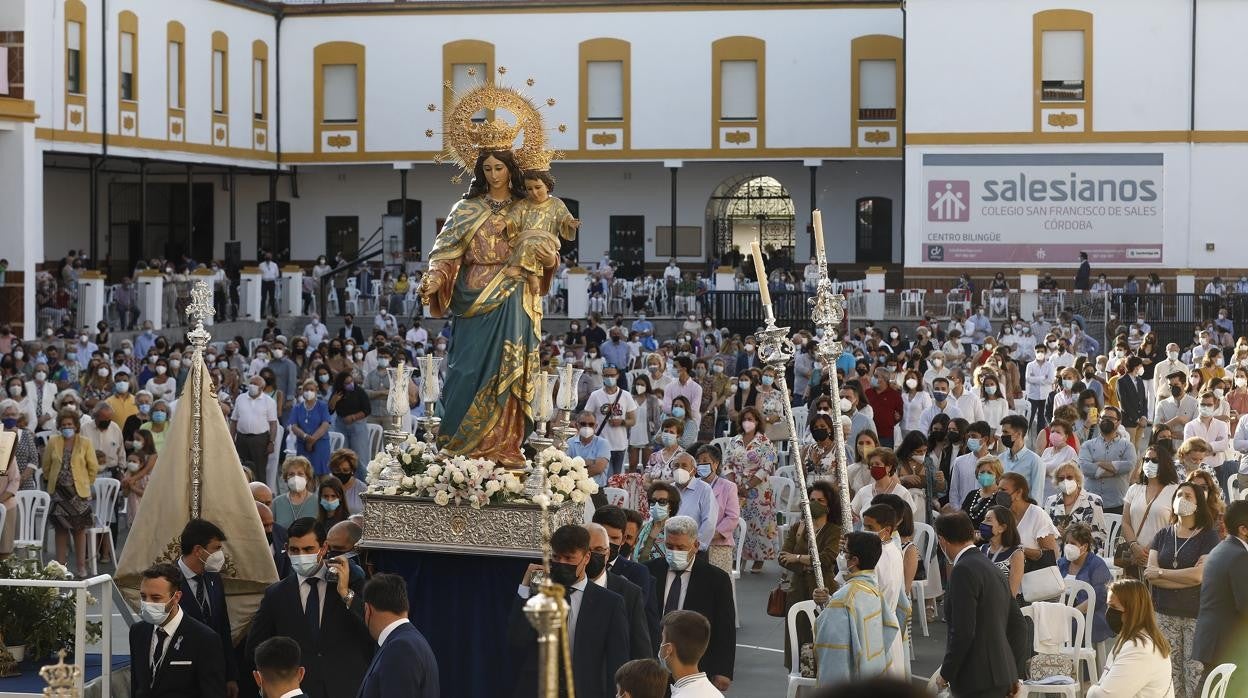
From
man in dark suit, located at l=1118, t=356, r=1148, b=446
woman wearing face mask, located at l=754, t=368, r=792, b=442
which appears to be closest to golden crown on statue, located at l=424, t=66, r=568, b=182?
woman wearing face mask, located at l=754, t=368, r=792, b=442

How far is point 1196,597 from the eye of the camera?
10.4 m

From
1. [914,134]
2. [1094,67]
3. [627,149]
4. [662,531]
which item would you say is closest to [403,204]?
[627,149]

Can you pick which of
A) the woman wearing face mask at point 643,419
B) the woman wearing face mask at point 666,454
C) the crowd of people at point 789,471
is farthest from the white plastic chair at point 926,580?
the woman wearing face mask at point 643,419

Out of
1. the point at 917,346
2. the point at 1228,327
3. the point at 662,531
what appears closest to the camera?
the point at 662,531

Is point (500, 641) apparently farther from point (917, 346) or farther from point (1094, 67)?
point (1094, 67)

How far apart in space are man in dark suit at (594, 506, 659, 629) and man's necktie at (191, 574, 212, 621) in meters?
2.02

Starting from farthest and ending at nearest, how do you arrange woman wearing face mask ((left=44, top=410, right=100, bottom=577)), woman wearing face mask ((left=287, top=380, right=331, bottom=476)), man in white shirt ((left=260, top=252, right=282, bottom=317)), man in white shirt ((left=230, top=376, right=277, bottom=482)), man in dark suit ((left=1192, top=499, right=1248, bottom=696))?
man in white shirt ((left=260, top=252, right=282, bottom=317))
man in white shirt ((left=230, top=376, right=277, bottom=482))
woman wearing face mask ((left=287, top=380, right=331, bottom=476))
woman wearing face mask ((left=44, top=410, right=100, bottom=577))
man in dark suit ((left=1192, top=499, right=1248, bottom=696))

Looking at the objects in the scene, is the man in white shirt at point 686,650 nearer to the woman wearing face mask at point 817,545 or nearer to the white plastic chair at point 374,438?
the woman wearing face mask at point 817,545

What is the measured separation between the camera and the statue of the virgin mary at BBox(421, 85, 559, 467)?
10.9m

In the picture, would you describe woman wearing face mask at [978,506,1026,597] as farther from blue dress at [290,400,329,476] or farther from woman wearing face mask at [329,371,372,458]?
woman wearing face mask at [329,371,372,458]

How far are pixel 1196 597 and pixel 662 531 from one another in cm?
329

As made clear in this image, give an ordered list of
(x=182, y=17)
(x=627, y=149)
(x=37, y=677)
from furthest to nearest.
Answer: (x=627, y=149)
(x=182, y=17)
(x=37, y=677)

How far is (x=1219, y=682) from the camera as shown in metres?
8.65

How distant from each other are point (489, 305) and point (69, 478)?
250 inches
